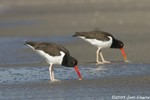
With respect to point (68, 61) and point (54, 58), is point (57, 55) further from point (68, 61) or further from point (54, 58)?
point (68, 61)

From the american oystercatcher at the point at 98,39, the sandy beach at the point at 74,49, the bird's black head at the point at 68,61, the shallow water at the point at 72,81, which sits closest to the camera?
the shallow water at the point at 72,81

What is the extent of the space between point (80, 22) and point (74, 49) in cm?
875

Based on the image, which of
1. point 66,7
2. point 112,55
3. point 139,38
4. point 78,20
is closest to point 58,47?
point 112,55

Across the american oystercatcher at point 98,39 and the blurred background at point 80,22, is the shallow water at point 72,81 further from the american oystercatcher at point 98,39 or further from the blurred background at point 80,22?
the blurred background at point 80,22

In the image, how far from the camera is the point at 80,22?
27266 millimetres

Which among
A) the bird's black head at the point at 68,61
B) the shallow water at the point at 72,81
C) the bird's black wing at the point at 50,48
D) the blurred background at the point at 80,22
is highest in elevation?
the bird's black wing at the point at 50,48

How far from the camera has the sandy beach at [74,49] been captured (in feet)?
39.1

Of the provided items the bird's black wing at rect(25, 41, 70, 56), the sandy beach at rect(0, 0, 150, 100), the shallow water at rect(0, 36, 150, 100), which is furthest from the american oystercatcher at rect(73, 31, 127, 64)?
the bird's black wing at rect(25, 41, 70, 56)

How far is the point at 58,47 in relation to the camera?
1344 centimetres

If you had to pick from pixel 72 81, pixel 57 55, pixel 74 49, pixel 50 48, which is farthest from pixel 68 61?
pixel 74 49

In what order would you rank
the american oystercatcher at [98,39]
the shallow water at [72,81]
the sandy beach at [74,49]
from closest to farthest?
1. the shallow water at [72,81]
2. the sandy beach at [74,49]
3. the american oystercatcher at [98,39]

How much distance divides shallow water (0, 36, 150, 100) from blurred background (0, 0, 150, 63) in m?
1.04

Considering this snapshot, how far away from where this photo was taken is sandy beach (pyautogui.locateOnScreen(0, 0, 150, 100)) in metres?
11.9

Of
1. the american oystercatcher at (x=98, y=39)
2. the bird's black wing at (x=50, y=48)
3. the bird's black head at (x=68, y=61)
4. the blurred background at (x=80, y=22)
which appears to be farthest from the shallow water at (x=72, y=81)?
the blurred background at (x=80, y=22)
